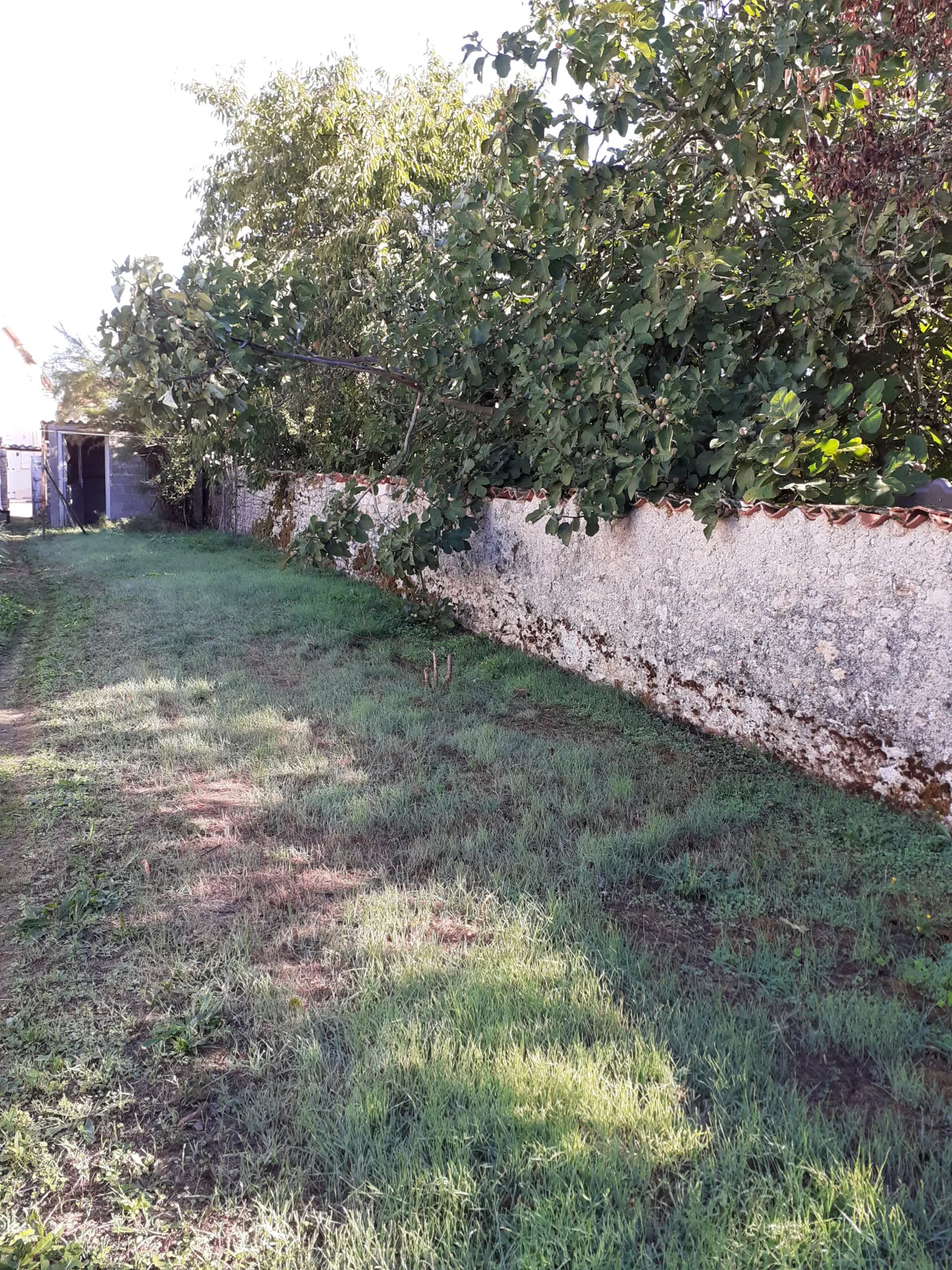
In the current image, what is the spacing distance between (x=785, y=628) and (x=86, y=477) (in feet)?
78.3

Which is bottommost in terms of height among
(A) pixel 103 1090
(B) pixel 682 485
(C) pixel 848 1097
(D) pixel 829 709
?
(A) pixel 103 1090

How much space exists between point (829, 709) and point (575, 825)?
163 centimetres

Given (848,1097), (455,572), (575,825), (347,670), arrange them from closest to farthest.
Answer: (848,1097) < (575,825) < (347,670) < (455,572)

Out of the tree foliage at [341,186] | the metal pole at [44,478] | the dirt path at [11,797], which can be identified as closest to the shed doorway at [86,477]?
the metal pole at [44,478]

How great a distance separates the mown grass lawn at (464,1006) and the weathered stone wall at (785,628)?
25 centimetres

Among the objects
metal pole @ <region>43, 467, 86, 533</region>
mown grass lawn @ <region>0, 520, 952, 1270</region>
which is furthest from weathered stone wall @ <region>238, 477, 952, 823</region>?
metal pole @ <region>43, 467, 86, 533</region>

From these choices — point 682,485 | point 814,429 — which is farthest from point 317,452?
point 814,429

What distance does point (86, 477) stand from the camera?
24344mm

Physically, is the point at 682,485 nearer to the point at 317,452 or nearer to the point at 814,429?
the point at 814,429

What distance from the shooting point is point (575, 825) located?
13.3 feet

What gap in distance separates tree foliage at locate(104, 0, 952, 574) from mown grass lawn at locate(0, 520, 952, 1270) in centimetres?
199

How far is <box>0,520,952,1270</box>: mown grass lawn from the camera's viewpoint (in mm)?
1932

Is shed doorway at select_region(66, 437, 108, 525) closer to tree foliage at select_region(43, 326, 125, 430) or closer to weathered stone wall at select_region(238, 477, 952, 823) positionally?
tree foliage at select_region(43, 326, 125, 430)

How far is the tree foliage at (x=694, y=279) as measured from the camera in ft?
16.1
